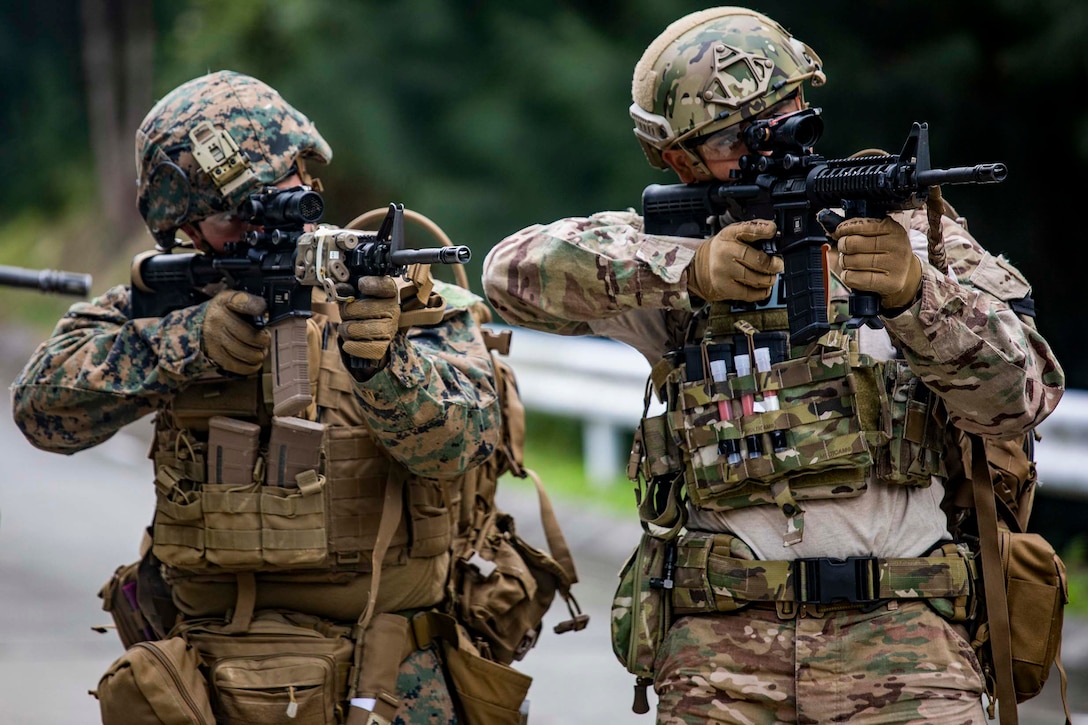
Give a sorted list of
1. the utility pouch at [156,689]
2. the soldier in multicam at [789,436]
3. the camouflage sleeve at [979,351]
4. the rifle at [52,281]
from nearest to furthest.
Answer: the camouflage sleeve at [979,351] < the soldier in multicam at [789,436] < the utility pouch at [156,689] < the rifle at [52,281]

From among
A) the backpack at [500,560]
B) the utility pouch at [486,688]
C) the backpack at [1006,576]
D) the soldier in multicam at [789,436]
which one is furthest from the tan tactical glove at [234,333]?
the backpack at [1006,576]

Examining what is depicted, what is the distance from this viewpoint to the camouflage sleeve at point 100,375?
4082mm

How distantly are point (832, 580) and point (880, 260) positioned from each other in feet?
2.45

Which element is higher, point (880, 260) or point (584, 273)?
point (584, 273)

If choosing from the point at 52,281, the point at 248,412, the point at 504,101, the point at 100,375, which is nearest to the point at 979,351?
the point at 248,412

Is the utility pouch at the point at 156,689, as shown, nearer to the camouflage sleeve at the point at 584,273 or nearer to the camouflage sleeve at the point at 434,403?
the camouflage sleeve at the point at 434,403

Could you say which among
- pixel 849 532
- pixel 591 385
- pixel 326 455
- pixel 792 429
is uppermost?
pixel 591 385

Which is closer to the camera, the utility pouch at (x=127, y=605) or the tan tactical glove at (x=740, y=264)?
the tan tactical glove at (x=740, y=264)

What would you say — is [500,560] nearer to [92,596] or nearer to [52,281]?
[52,281]

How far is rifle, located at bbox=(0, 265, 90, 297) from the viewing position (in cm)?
511

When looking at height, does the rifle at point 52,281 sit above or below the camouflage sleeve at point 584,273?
above

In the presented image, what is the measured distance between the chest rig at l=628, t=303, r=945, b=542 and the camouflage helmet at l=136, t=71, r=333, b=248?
1392 mm

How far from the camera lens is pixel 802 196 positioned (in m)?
3.30

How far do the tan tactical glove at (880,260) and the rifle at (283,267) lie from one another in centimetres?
88
